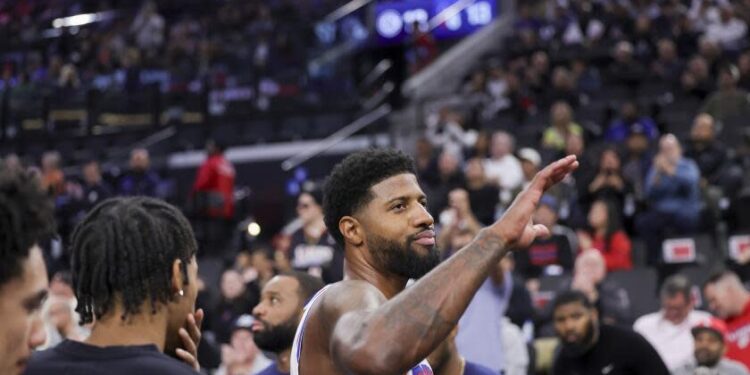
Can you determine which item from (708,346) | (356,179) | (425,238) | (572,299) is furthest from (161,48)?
(425,238)

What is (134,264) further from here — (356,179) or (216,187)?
(216,187)

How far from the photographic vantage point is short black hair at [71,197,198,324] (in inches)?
131

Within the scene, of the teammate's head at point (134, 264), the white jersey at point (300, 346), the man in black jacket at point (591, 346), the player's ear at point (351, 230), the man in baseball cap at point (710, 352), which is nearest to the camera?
the teammate's head at point (134, 264)

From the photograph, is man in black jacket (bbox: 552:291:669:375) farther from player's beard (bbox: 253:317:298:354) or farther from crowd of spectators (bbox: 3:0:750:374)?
player's beard (bbox: 253:317:298:354)

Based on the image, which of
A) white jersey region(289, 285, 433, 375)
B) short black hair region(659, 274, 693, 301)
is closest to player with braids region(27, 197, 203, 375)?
white jersey region(289, 285, 433, 375)

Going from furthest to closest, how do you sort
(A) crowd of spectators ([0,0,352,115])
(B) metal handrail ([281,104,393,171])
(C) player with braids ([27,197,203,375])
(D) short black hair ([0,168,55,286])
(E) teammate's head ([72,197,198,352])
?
(A) crowd of spectators ([0,0,352,115]) → (B) metal handrail ([281,104,393,171]) → (E) teammate's head ([72,197,198,352]) → (C) player with braids ([27,197,203,375]) → (D) short black hair ([0,168,55,286])

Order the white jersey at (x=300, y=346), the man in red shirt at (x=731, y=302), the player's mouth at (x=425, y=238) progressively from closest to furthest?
the white jersey at (x=300, y=346)
the player's mouth at (x=425, y=238)
the man in red shirt at (x=731, y=302)

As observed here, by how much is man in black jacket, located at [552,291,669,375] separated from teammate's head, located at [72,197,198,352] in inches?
182

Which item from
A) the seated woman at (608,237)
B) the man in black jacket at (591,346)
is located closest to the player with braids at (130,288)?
the man in black jacket at (591,346)

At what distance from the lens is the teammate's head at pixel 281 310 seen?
625 cm

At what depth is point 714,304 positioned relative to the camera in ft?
30.4

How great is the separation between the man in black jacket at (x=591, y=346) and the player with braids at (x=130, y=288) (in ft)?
15.0

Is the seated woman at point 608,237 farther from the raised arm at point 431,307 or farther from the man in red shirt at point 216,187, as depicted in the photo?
the raised arm at point 431,307

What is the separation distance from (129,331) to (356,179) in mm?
1144
